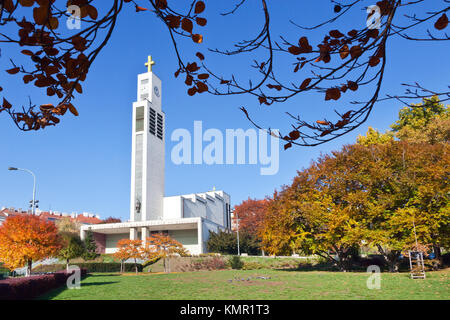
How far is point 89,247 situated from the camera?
43.3 meters

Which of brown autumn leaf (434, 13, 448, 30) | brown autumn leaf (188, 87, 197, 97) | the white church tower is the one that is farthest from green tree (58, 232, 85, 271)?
brown autumn leaf (434, 13, 448, 30)

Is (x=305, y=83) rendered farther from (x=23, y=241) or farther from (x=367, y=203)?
(x=367, y=203)

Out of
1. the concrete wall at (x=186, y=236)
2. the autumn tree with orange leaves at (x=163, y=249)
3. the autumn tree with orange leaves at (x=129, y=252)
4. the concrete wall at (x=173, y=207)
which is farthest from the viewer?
the concrete wall at (x=186, y=236)

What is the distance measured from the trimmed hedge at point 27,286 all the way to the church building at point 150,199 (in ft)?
89.3

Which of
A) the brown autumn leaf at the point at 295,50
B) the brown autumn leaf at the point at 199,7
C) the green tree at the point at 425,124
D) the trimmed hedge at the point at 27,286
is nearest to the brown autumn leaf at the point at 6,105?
the brown autumn leaf at the point at 199,7

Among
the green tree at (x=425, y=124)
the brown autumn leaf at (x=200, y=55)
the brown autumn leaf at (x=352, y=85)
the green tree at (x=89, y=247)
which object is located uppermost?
the green tree at (x=425, y=124)

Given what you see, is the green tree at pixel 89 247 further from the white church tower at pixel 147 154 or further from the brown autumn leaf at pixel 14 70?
the brown autumn leaf at pixel 14 70

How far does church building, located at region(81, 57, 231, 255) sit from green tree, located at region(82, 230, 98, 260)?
2.93 ft

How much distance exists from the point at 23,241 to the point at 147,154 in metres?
27.4

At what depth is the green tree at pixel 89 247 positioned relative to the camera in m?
41.1

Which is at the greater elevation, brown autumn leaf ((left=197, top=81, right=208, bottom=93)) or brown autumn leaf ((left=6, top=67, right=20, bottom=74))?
brown autumn leaf ((left=197, top=81, right=208, bottom=93))

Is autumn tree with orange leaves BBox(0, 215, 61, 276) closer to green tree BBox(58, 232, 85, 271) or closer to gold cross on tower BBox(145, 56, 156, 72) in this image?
green tree BBox(58, 232, 85, 271)

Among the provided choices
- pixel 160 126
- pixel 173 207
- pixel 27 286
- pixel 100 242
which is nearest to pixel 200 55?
pixel 27 286

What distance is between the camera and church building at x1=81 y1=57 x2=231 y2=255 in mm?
43625
